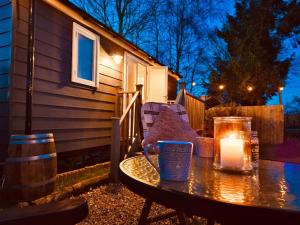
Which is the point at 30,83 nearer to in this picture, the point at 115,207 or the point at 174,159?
the point at 115,207

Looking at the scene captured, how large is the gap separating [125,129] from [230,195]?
3799 millimetres

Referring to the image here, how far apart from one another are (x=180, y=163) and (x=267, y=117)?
338 inches

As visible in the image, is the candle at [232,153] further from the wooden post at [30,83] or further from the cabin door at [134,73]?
the cabin door at [134,73]

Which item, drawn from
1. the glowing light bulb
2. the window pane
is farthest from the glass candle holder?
the glowing light bulb

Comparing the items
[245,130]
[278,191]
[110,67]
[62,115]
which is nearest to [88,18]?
[110,67]

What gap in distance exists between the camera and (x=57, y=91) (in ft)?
14.0

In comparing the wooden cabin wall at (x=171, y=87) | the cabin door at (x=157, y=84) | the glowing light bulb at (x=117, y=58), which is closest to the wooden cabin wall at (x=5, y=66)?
the glowing light bulb at (x=117, y=58)

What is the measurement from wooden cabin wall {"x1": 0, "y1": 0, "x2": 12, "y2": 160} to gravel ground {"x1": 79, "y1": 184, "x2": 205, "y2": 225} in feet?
4.81

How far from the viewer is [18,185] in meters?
2.15

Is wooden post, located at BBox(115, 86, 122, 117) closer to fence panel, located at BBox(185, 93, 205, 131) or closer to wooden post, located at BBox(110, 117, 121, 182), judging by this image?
fence panel, located at BBox(185, 93, 205, 131)

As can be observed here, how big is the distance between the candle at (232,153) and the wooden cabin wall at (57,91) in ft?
10.5

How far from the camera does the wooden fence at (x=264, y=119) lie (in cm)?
834

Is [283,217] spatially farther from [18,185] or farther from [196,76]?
[196,76]

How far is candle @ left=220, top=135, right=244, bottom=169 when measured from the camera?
102 cm
